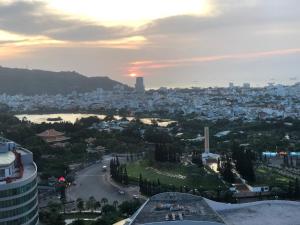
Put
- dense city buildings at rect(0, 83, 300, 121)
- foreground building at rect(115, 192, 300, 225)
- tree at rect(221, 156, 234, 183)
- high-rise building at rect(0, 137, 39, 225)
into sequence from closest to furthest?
1. foreground building at rect(115, 192, 300, 225)
2. high-rise building at rect(0, 137, 39, 225)
3. tree at rect(221, 156, 234, 183)
4. dense city buildings at rect(0, 83, 300, 121)

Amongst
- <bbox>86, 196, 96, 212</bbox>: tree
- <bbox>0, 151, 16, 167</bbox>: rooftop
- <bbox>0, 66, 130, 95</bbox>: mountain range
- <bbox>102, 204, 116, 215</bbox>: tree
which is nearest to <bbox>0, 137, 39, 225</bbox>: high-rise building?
<bbox>0, 151, 16, 167</bbox>: rooftop

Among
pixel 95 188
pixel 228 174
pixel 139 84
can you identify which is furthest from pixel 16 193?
pixel 139 84

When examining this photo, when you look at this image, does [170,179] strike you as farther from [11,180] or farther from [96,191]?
[11,180]

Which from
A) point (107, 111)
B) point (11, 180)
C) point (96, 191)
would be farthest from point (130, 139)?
point (107, 111)

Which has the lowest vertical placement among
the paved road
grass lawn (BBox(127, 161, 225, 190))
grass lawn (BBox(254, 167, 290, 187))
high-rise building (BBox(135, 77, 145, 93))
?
the paved road

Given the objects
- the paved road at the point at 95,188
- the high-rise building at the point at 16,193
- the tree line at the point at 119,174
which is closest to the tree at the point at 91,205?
the paved road at the point at 95,188

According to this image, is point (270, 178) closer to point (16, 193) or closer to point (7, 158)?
point (7, 158)

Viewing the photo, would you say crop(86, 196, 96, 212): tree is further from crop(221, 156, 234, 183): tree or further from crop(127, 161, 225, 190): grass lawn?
crop(221, 156, 234, 183): tree
